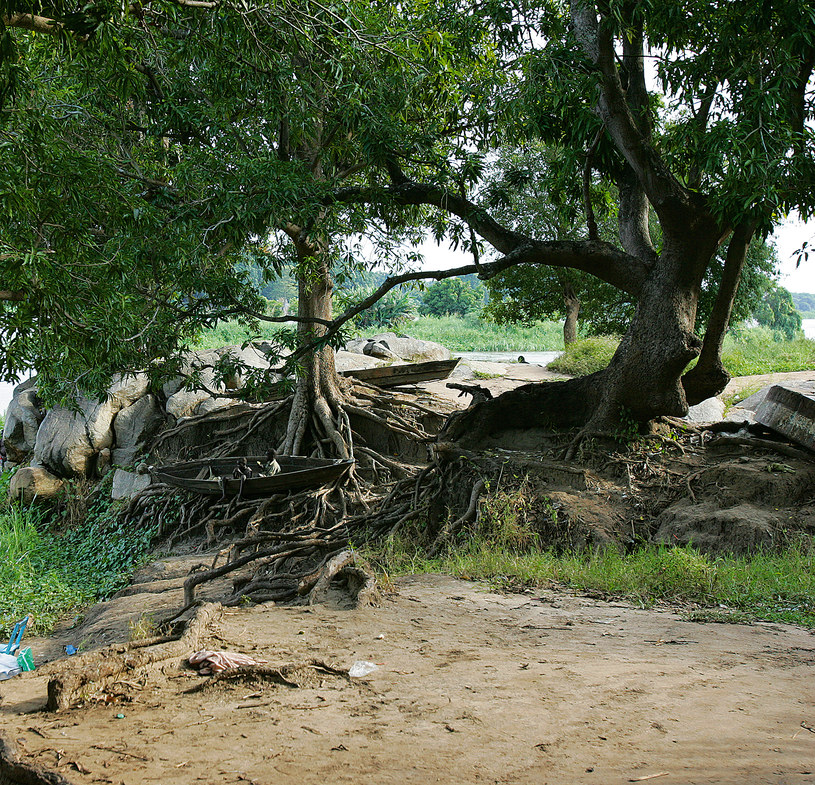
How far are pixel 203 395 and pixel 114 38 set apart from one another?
1230cm

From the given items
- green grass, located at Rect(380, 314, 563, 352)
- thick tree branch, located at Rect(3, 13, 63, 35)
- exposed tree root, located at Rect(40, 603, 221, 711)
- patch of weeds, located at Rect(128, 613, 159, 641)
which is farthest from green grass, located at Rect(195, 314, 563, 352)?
exposed tree root, located at Rect(40, 603, 221, 711)

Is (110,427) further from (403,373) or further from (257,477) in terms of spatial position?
(403,373)

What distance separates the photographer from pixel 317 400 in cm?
A: 1306

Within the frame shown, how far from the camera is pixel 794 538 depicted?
6617 millimetres

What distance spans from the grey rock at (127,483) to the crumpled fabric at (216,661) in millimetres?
10905

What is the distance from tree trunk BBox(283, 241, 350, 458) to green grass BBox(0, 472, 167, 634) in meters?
3.12

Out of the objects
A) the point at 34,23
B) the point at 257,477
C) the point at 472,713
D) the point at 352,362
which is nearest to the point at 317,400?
the point at 257,477

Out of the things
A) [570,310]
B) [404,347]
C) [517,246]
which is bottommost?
[404,347]

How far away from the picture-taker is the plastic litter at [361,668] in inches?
152

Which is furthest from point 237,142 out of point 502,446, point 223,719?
point 223,719

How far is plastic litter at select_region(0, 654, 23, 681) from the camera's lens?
489cm

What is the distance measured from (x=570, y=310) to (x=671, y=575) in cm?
1901

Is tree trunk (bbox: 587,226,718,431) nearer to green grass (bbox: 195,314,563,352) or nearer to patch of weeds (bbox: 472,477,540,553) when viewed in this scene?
patch of weeds (bbox: 472,477,540,553)

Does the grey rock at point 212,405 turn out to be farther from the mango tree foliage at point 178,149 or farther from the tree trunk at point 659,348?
the tree trunk at point 659,348
